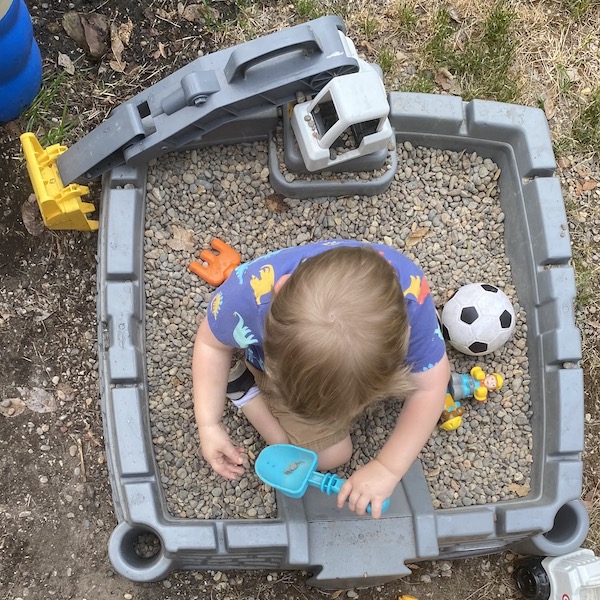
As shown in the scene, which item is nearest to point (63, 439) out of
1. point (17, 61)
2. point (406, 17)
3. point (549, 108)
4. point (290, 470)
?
point (290, 470)

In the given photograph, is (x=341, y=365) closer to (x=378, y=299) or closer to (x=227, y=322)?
(x=378, y=299)

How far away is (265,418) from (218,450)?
0.12 m

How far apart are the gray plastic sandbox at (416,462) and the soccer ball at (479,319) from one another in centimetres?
12

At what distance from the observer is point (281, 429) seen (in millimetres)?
1429

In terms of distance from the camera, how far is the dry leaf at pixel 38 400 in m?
1.57

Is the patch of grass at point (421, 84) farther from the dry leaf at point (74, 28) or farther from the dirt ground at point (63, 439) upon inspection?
the dry leaf at point (74, 28)

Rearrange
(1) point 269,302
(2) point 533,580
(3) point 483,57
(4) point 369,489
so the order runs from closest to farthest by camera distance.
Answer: (1) point 269,302
(4) point 369,489
(2) point 533,580
(3) point 483,57

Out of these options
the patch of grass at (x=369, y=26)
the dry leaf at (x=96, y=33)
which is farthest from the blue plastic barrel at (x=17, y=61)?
the patch of grass at (x=369, y=26)

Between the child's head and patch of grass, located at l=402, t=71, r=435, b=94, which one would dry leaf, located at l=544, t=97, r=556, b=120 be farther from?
the child's head

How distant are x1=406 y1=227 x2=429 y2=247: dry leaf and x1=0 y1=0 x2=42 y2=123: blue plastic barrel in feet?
2.96

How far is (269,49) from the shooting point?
131 centimetres

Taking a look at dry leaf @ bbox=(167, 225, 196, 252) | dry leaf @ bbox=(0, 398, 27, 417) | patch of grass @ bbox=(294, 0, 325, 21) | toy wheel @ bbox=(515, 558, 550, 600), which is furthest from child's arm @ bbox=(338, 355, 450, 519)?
patch of grass @ bbox=(294, 0, 325, 21)

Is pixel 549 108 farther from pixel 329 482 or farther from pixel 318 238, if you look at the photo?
pixel 329 482

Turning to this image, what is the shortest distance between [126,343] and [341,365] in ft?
2.09
